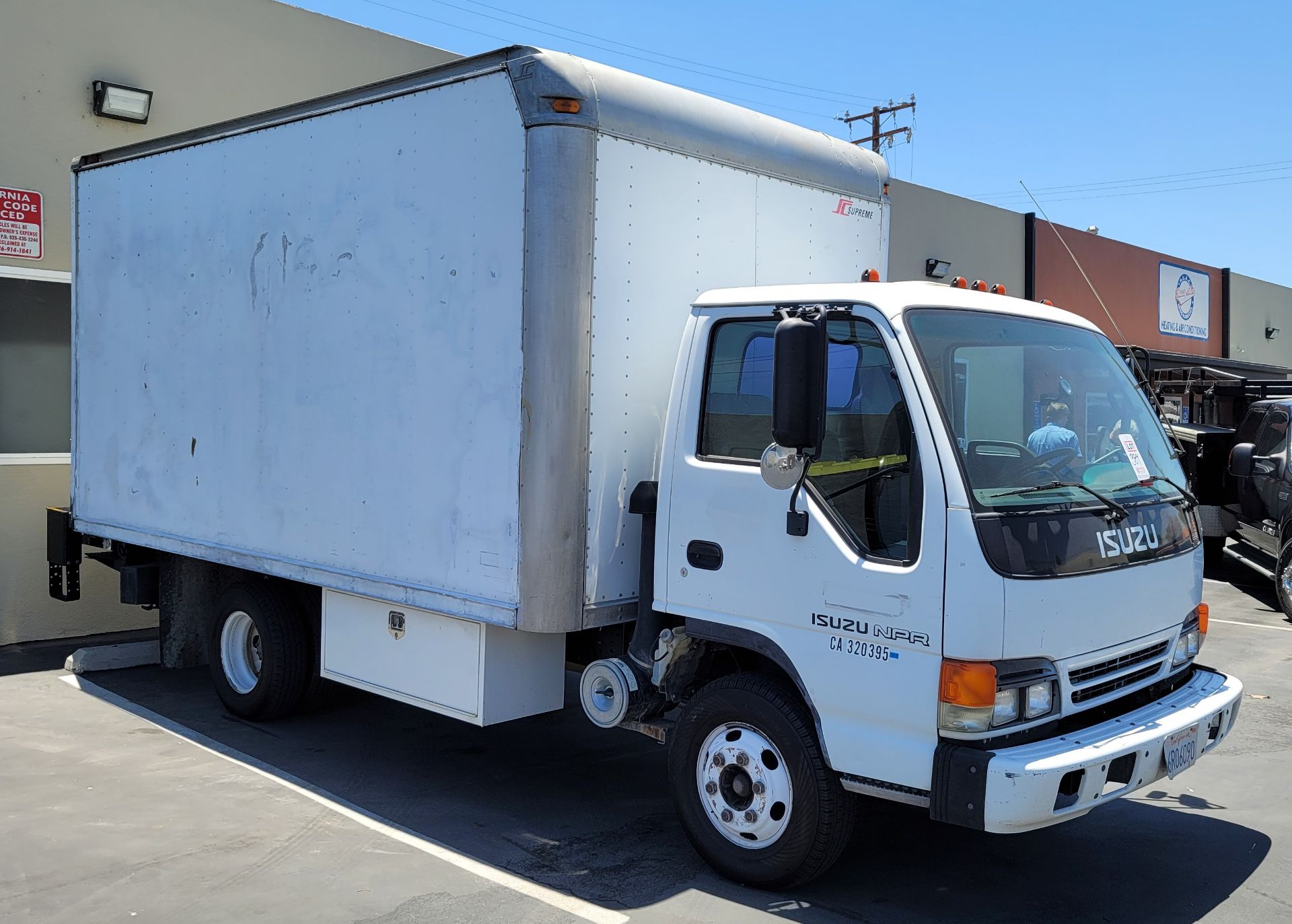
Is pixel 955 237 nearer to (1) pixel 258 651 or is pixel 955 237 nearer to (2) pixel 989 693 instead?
(1) pixel 258 651

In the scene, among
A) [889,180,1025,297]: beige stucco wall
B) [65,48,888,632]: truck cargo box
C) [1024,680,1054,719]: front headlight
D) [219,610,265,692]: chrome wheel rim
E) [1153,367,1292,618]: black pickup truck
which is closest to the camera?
[1024,680,1054,719]: front headlight

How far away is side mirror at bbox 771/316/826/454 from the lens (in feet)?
14.1

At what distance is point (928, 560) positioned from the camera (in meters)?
A: 4.21

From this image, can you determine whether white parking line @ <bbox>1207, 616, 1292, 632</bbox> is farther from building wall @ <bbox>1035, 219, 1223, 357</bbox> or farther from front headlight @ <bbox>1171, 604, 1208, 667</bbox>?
building wall @ <bbox>1035, 219, 1223, 357</bbox>

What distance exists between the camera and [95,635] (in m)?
10.2

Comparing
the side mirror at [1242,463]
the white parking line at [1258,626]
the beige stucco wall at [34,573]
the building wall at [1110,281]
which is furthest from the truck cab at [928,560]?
the building wall at [1110,281]

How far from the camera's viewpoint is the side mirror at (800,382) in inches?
169

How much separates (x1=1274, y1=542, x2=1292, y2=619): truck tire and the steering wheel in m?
8.02

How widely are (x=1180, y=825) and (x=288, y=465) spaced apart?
499 centimetres

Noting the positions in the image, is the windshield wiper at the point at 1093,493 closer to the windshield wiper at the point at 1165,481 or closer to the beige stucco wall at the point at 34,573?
the windshield wiper at the point at 1165,481

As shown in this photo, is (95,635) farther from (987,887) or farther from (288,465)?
(987,887)

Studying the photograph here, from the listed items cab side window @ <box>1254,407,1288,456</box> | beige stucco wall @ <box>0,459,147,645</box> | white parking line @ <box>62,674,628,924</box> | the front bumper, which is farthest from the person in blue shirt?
cab side window @ <box>1254,407,1288,456</box>

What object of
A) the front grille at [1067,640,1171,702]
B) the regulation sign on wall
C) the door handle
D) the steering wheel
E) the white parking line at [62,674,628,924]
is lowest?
the white parking line at [62,674,628,924]

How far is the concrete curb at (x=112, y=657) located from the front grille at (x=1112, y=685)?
6687mm
